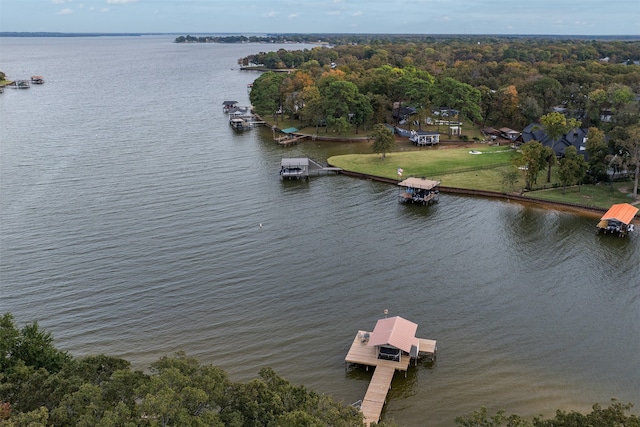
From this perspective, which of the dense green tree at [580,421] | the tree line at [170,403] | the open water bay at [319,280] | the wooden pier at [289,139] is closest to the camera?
the tree line at [170,403]

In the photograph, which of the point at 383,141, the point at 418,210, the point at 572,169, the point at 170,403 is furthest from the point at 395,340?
the point at 383,141

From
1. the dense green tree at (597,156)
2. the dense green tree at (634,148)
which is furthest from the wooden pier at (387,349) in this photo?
the dense green tree at (597,156)

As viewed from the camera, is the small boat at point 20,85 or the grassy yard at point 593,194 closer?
the grassy yard at point 593,194

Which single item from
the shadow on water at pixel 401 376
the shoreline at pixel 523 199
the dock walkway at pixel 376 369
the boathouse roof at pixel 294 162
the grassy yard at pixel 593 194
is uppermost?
the boathouse roof at pixel 294 162

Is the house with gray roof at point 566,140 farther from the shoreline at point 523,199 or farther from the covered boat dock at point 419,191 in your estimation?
the covered boat dock at point 419,191

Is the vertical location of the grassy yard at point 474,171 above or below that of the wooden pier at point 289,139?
below

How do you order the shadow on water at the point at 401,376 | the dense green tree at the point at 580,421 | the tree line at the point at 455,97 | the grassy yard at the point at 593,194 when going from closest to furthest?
the dense green tree at the point at 580,421 → the shadow on water at the point at 401,376 → the grassy yard at the point at 593,194 → the tree line at the point at 455,97

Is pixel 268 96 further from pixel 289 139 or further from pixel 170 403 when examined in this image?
pixel 170 403
